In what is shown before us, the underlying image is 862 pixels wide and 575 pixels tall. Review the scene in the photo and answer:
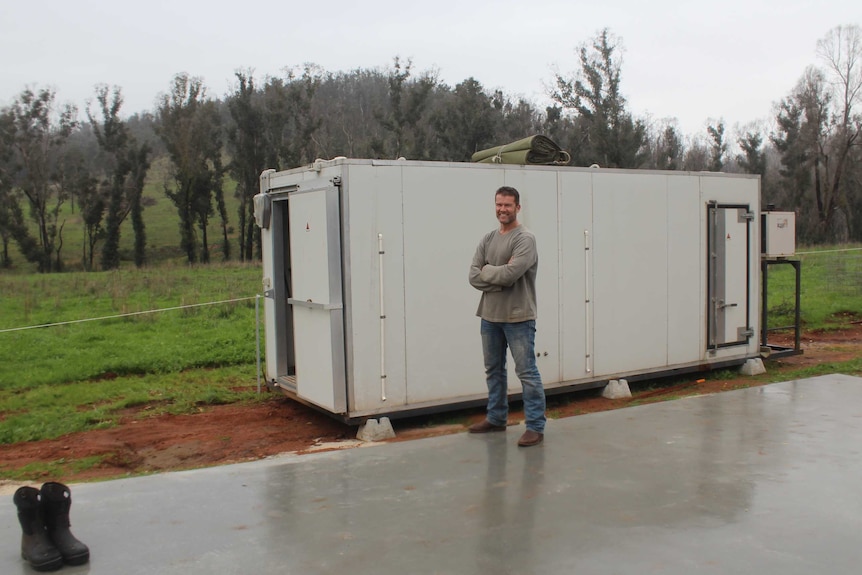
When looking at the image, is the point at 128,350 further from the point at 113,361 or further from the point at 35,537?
the point at 35,537

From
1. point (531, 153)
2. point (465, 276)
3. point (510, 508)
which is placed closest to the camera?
point (510, 508)

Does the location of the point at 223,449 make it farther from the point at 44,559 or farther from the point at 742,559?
the point at 742,559

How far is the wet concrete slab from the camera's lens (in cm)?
359

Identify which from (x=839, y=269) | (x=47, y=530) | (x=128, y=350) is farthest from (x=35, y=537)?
(x=839, y=269)

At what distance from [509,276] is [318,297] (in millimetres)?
1913

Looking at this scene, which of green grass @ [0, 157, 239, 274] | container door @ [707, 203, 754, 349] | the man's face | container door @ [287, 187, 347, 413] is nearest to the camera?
the man's face

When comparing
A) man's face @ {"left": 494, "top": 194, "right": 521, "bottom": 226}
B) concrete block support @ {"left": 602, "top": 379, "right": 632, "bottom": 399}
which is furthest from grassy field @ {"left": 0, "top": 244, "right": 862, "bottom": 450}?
man's face @ {"left": 494, "top": 194, "right": 521, "bottom": 226}

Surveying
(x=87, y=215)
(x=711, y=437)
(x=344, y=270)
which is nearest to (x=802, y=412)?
(x=711, y=437)

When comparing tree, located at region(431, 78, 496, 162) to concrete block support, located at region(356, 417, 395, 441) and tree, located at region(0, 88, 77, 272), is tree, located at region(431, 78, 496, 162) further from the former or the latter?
concrete block support, located at region(356, 417, 395, 441)

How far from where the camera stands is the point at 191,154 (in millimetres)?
39469

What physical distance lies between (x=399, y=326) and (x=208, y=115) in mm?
37516

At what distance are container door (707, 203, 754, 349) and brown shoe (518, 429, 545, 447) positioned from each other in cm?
388

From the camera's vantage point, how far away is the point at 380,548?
374 centimetres

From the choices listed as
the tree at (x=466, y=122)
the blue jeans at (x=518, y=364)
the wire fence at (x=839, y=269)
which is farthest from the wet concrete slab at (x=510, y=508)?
the tree at (x=466, y=122)
